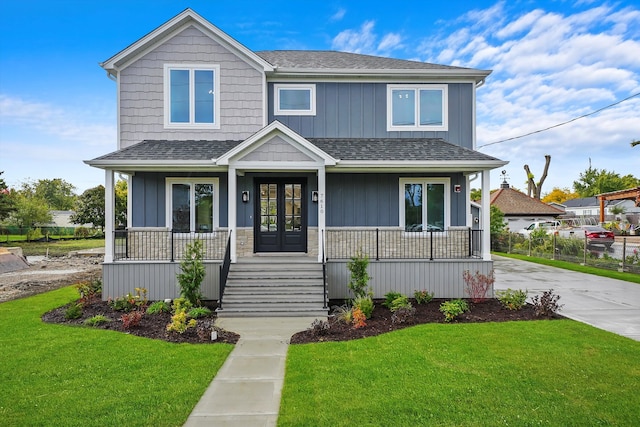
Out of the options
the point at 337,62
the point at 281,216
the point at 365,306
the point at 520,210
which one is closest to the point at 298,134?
the point at 281,216

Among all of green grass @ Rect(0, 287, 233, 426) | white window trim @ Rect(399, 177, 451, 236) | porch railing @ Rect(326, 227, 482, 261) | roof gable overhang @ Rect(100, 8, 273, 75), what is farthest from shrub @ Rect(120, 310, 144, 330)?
roof gable overhang @ Rect(100, 8, 273, 75)

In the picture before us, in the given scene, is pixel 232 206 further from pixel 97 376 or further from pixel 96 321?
pixel 97 376

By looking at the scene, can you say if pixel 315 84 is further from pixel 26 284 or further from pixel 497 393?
pixel 26 284

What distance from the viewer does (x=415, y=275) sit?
392 inches

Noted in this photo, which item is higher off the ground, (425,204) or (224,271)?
(425,204)

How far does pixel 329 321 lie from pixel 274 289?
6.18ft

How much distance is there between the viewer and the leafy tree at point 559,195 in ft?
225

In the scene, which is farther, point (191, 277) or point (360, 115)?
point (360, 115)

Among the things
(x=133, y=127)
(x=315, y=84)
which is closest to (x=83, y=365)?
(x=133, y=127)

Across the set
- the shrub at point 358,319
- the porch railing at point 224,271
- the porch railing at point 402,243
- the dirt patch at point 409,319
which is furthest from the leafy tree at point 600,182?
the porch railing at point 224,271

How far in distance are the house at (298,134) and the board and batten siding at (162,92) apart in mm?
30

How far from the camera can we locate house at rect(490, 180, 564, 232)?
1326 inches

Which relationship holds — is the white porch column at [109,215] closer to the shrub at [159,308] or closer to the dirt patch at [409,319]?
the shrub at [159,308]

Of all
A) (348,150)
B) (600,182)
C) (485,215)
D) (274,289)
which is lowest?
(274,289)
